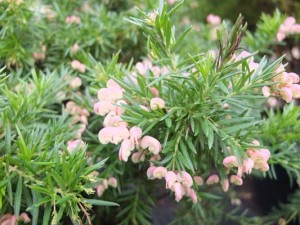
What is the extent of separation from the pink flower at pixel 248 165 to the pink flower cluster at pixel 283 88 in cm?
13

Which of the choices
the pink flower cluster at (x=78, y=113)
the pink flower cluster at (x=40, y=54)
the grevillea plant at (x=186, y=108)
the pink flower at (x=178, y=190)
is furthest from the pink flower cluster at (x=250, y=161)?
the pink flower cluster at (x=40, y=54)

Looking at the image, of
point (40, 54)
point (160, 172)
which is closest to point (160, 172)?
point (160, 172)

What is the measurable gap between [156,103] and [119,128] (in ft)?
0.30

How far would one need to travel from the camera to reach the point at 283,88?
2.41ft

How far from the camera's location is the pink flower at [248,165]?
0.71 m

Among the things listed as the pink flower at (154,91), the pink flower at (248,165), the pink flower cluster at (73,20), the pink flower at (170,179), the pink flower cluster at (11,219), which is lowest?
the pink flower cluster at (11,219)

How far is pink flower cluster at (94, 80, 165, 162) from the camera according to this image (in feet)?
2.29

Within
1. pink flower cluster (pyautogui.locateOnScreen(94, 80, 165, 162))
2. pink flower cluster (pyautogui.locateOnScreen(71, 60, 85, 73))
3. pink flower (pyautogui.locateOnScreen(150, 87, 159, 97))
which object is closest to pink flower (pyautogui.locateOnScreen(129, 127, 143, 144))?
pink flower cluster (pyautogui.locateOnScreen(94, 80, 165, 162))

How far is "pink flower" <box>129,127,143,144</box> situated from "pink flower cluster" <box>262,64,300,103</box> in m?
0.25

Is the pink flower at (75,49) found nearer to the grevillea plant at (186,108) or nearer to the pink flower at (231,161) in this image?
the grevillea plant at (186,108)

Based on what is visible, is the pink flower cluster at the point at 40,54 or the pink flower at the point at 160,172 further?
the pink flower cluster at the point at 40,54

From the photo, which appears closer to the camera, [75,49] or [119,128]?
[119,128]

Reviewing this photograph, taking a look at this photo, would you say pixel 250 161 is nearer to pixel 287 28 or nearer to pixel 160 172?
pixel 160 172

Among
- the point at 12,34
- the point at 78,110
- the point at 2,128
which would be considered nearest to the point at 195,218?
the point at 78,110
